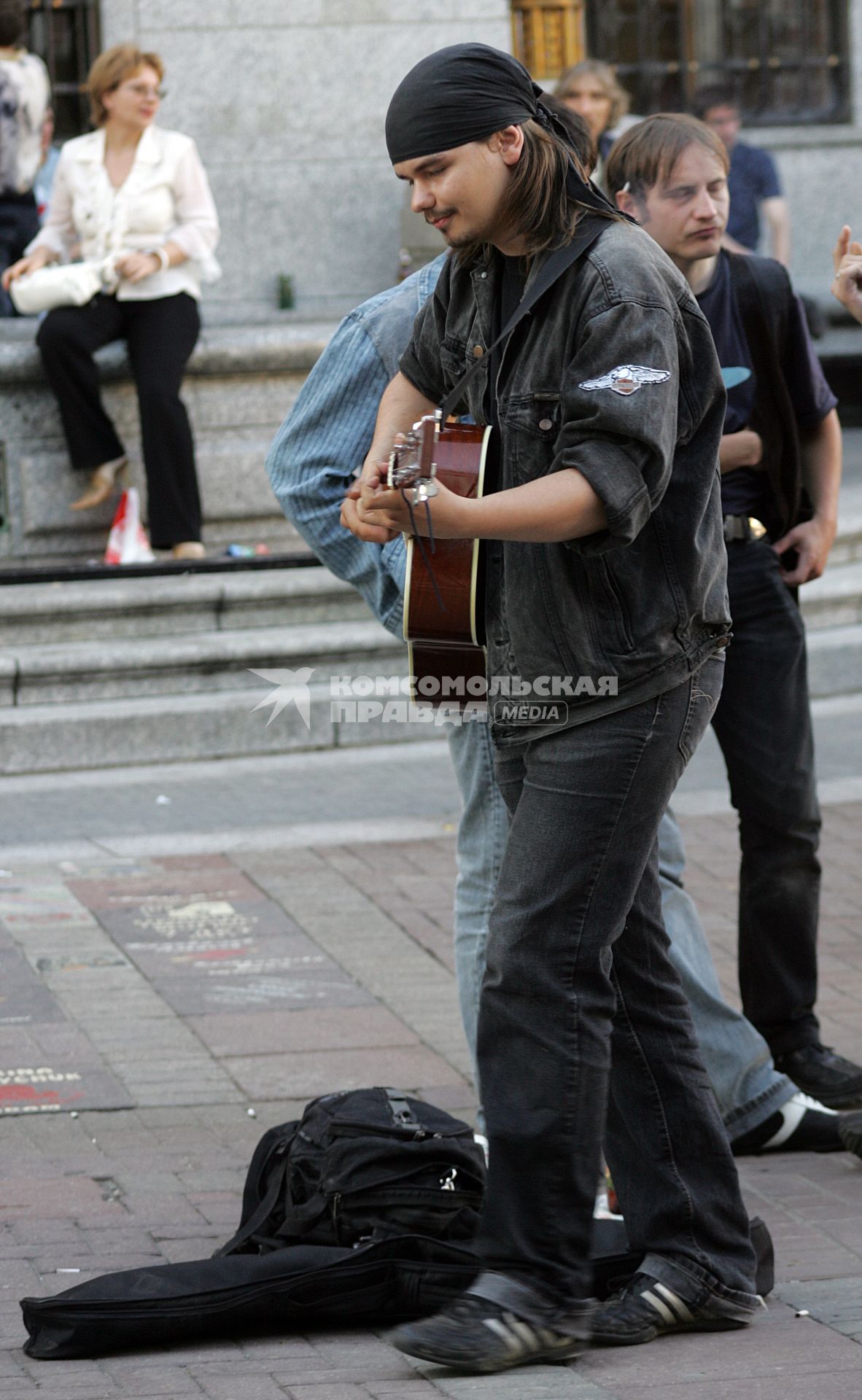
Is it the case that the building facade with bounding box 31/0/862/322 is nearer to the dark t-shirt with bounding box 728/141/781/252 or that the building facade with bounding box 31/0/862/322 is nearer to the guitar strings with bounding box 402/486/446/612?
the dark t-shirt with bounding box 728/141/781/252

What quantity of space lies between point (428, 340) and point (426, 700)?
568mm

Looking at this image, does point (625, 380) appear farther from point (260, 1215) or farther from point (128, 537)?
point (128, 537)

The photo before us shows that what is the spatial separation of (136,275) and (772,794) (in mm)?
4397

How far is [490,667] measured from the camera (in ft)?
10.6

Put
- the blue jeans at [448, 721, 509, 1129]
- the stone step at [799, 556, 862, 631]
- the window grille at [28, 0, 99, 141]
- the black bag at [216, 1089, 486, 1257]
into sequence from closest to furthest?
the black bag at [216, 1089, 486, 1257]
the blue jeans at [448, 721, 509, 1129]
the stone step at [799, 556, 862, 631]
the window grille at [28, 0, 99, 141]

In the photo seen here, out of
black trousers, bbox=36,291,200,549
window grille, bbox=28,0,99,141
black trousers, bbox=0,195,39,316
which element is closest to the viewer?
black trousers, bbox=36,291,200,549

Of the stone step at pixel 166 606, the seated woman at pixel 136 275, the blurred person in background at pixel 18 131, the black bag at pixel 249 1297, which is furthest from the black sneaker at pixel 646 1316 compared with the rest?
the blurred person in background at pixel 18 131

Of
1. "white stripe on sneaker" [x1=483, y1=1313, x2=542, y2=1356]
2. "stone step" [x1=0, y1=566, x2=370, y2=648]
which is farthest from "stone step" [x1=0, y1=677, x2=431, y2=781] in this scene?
"white stripe on sneaker" [x1=483, y1=1313, x2=542, y2=1356]

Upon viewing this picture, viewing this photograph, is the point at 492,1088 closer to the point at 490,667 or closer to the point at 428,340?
the point at 490,667

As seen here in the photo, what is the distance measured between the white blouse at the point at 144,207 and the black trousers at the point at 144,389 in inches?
4.4

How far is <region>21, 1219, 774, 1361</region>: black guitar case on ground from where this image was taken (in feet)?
10.4

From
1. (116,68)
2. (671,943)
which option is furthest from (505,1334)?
(116,68)

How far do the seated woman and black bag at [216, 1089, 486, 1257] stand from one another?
4.62m

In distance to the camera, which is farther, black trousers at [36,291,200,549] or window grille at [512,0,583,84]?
window grille at [512,0,583,84]
